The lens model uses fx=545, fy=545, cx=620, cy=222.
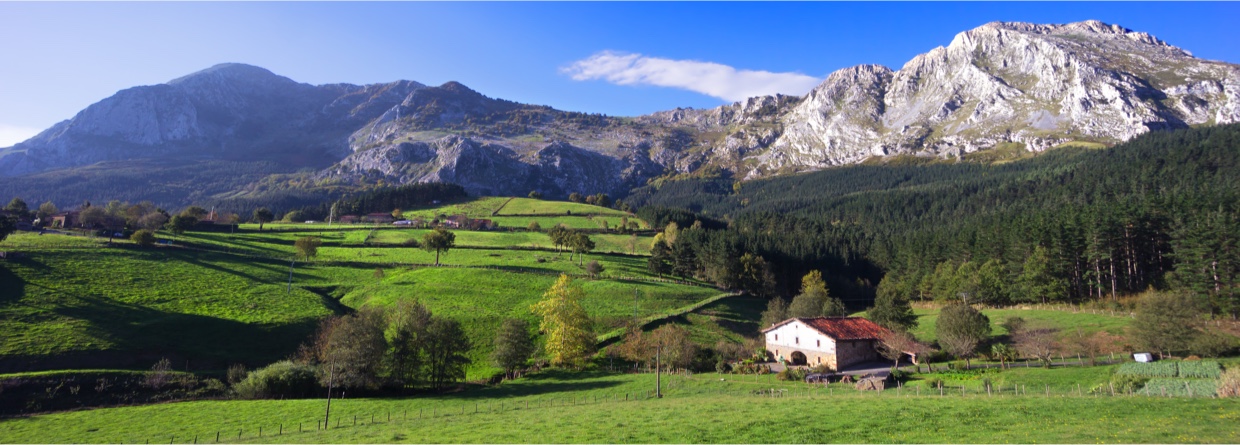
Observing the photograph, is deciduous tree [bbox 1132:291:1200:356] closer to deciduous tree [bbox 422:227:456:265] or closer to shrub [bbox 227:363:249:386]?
shrub [bbox 227:363:249:386]

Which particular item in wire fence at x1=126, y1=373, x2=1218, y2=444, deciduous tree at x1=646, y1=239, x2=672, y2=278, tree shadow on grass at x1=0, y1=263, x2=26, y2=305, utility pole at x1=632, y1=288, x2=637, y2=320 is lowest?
wire fence at x1=126, y1=373, x2=1218, y2=444

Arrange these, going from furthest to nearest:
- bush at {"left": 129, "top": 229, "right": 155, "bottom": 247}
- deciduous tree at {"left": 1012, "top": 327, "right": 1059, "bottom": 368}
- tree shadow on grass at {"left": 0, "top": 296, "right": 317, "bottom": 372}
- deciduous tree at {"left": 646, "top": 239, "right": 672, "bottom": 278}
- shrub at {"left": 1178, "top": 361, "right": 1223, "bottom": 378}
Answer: deciduous tree at {"left": 646, "top": 239, "right": 672, "bottom": 278}
bush at {"left": 129, "top": 229, "right": 155, "bottom": 247}
deciduous tree at {"left": 1012, "top": 327, "right": 1059, "bottom": 368}
tree shadow on grass at {"left": 0, "top": 296, "right": 317, "bottom": 372}
shrub at {"left": 1178, "top": 361, "right": 1223, "bottom": 378}

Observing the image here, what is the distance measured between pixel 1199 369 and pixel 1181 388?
34.1 feet

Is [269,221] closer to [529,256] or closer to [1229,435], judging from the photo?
[529,256]

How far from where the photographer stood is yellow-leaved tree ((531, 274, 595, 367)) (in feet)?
213

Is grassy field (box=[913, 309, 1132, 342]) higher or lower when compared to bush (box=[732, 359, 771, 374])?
higher

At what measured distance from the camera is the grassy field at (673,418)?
24.8 m

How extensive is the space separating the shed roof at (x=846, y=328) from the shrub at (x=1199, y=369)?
2675 centimetres

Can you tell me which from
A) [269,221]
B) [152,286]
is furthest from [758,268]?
[269,221]

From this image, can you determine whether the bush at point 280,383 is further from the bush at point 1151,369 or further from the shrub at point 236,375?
the bush at point 1151,369

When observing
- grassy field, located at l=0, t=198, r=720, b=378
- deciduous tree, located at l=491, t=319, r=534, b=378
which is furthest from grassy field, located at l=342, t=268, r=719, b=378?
deciduous tree, located at l=491, t=319, r=534, b=378

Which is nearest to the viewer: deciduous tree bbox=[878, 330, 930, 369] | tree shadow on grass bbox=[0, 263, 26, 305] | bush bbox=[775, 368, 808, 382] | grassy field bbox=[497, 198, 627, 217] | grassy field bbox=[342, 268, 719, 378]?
bush bbox=[775, 368, 808, 382]

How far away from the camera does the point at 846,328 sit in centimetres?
6606

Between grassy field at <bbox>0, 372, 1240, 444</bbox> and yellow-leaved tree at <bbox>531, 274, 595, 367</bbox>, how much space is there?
34.0 feet
